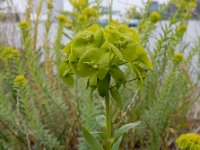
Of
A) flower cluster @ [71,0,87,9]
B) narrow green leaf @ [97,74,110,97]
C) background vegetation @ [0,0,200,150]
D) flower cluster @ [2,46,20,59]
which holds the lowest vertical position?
background vegetation @ [0,0,200,150]

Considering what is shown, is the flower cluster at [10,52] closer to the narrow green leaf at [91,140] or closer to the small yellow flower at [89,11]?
the small yellow flower at [89,11]

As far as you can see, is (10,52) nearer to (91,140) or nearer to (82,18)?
(82,18)

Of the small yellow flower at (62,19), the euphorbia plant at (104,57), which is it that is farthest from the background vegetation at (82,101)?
the euphorbia plant at (104,57)

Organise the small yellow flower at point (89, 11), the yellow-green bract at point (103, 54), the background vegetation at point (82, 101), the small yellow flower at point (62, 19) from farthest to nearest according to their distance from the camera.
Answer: the small yellow flower at point (62, 19) < the small yellow flower at point (89, 11) < the background vegetation at point (82, 101) < the yellow-green bract at point (103, 54)

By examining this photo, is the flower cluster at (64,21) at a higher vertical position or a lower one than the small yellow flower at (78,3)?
lower

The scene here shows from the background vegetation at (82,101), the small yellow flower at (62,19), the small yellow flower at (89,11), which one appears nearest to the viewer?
the background vegetation at (82,101)

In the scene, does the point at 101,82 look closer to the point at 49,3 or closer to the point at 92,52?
the point at 92,52

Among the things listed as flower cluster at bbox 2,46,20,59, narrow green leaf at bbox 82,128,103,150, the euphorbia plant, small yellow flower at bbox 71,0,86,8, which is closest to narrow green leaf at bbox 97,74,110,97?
the euphorbia plant

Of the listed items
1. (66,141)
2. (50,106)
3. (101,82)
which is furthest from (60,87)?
(101,82)

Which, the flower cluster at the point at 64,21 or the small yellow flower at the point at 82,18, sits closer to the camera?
the small yellow flower at the point at 82,18

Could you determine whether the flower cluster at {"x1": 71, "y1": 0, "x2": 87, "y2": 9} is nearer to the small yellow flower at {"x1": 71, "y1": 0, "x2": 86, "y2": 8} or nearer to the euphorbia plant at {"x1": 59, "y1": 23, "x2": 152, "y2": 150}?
the small yellow flower at {"x1": 71, "y1": 0, "x2": 86, "y2": 8}
